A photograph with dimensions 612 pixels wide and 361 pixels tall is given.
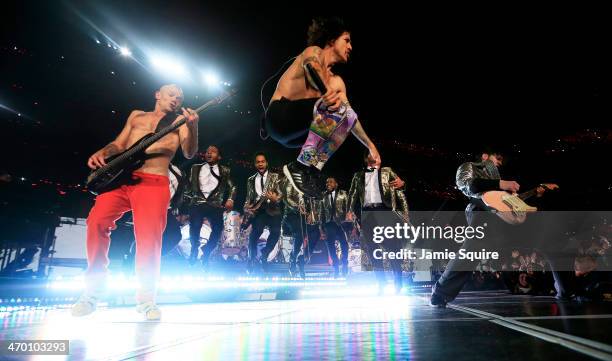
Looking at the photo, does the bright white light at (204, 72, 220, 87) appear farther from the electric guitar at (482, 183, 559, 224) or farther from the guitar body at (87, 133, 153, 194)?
the electric guitar at (482, 183, 559, 224)

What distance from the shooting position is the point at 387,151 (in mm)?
12547

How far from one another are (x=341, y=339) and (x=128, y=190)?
2348 mm

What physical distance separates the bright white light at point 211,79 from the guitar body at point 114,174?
715 centimetres

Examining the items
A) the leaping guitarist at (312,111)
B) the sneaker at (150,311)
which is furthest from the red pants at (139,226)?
the leaping guitarist at (312,111)

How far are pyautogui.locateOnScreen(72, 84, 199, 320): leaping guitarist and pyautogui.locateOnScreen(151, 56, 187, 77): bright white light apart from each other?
666cm

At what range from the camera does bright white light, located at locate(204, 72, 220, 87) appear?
9781mm

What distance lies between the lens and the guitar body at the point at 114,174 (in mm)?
3033

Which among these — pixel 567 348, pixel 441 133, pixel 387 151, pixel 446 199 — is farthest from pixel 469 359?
pixel 446 199

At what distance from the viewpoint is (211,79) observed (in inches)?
390

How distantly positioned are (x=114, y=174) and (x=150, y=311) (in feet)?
3.70

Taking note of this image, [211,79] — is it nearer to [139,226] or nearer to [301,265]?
[301,265]

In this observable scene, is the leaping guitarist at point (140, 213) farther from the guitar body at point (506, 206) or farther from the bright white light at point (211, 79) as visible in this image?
the bright white light at point (211, 79)

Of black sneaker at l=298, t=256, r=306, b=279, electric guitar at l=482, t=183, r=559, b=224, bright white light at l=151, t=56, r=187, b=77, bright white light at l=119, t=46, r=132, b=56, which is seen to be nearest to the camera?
electric guitar at l=482, t=183, r=559, b=224

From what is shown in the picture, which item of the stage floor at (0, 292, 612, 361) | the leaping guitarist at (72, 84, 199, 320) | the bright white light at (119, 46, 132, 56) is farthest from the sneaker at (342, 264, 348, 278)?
the bright white light at (119, 46, 132, 56)
